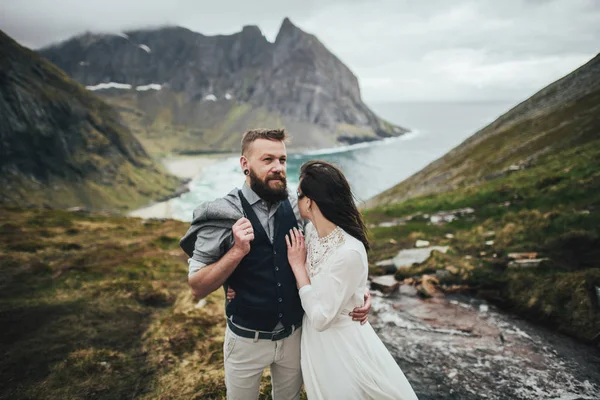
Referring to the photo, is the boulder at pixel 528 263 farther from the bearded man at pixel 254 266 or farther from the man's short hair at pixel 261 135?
the man's short hair at pixel 261 135

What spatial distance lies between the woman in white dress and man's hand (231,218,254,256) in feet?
1.85

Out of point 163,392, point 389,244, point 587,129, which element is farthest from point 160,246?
point 587,129

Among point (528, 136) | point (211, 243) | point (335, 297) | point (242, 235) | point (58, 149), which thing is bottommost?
point (335, 297)

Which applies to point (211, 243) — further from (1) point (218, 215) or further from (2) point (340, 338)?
(2) point (340, 338)

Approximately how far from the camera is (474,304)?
859 centimetres

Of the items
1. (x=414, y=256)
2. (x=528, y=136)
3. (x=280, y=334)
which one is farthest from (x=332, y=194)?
(x=528, y=136)

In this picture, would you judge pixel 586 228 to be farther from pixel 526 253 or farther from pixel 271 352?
pixel 271 352

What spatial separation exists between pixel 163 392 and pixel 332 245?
5.16 m

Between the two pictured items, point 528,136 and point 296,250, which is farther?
point 528,136

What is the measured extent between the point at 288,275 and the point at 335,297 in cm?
66

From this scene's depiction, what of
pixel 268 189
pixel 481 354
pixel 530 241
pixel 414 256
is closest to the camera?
pixel 268 189

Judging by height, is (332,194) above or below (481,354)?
above

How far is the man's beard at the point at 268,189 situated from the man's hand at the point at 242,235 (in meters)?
0.45

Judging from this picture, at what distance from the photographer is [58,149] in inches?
5468
